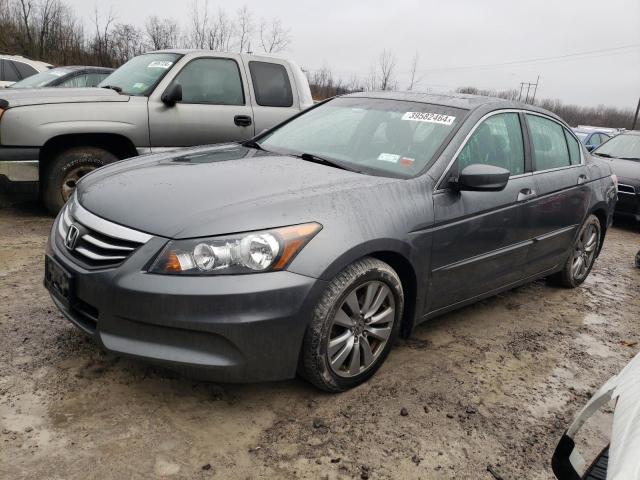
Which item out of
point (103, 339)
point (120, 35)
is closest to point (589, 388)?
point (103, 339)

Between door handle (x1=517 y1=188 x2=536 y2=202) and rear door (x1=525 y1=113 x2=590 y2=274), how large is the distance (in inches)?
3.1

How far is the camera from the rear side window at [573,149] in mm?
4562

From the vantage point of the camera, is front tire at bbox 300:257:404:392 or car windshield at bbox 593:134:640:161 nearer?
front tire at bbox 300:257:404:392

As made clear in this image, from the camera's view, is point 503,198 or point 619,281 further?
point 619,281

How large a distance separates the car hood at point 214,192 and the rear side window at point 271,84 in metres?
3.11

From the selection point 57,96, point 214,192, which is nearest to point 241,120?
point 57,96

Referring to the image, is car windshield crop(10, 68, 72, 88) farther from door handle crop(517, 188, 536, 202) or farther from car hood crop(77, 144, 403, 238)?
door handle crop(517, 188, 536, 202)

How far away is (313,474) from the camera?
7.34 ft

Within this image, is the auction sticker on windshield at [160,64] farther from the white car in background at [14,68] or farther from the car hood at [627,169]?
the white car in background at [14,68]

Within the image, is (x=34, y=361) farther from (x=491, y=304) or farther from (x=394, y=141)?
(x=491, y=304)

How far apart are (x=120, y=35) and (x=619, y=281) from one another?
104 ft

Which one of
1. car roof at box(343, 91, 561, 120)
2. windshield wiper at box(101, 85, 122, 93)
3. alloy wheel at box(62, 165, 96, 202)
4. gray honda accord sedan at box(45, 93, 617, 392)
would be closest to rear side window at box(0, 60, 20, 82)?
windshield wiper at box(101, 85, 122, 93)

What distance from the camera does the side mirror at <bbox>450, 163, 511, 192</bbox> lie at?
308cm

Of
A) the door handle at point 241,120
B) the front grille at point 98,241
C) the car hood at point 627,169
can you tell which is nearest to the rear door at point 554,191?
the front grille at point 98,241
